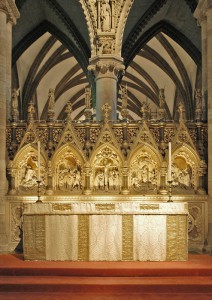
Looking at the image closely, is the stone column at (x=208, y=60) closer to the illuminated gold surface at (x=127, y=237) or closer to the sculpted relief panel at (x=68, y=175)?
the illuminated gold surface at (x=127, y=237)

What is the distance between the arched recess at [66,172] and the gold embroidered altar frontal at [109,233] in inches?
63.2

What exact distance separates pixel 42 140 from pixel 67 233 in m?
2.34

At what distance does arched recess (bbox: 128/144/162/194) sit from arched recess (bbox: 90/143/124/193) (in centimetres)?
26

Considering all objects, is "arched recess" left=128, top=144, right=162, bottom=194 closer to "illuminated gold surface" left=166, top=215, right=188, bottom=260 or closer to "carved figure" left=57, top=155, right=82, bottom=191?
"carved figure" left=57, top=155, right=82, bottom=191

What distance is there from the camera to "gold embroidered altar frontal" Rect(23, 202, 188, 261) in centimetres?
740

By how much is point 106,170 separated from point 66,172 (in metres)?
0.75

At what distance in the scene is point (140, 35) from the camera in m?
15.7

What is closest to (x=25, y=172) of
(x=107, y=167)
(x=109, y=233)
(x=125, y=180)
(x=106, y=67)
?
(x=107, y=167)

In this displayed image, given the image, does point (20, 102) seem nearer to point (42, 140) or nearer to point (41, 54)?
point (41, 54)

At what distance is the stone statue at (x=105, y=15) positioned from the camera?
10938 mm

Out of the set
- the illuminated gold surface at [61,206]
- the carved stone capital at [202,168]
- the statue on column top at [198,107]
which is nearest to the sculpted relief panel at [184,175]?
the carved stone capital at [202,168]

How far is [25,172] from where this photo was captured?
9.17 meters

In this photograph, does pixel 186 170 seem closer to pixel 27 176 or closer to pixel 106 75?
pixel 27 176

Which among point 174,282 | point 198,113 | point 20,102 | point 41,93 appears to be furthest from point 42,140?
point 41,93
